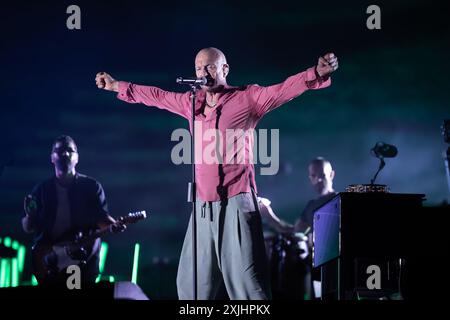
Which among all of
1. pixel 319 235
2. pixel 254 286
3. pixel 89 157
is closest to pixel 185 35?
pixel 89 157

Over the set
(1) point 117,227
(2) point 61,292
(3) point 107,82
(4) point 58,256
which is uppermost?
(3) point 107,82

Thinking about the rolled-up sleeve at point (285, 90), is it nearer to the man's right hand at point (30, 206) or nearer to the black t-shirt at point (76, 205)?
the black t-shirt at point (76, 205)

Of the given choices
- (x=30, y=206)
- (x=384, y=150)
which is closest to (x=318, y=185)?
(x=384, y=150)

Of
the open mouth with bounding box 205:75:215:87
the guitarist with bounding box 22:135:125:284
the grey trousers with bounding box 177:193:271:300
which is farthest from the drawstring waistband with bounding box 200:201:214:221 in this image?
the guitarist with bounding box 22:135:125:284

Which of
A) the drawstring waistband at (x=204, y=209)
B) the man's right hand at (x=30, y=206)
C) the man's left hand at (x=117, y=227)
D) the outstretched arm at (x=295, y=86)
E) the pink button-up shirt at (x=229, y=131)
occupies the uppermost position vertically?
the outstretched arm at (x=295, y=86)

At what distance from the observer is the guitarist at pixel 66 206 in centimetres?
631

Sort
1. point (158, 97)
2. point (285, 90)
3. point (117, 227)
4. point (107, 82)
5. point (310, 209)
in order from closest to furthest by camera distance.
Answer: point (285, 90) < point (158, 97) < point (107, 82) < point (117, 227) < point (310, 209)

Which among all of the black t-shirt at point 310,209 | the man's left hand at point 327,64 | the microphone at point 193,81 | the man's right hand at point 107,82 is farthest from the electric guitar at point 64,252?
the man's left hand at point 327,64

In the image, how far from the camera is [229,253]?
4480mm

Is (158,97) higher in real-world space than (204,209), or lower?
higher

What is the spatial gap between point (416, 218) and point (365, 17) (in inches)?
97.0

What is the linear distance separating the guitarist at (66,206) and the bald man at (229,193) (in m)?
1.94

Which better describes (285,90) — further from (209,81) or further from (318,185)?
(318,185)

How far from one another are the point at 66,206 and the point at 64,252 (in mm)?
420
